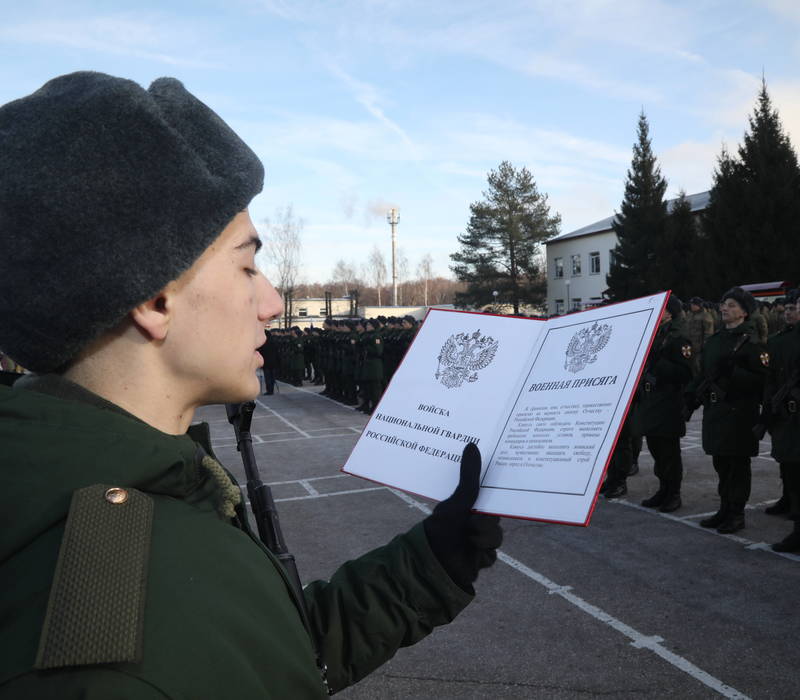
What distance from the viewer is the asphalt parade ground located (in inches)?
132

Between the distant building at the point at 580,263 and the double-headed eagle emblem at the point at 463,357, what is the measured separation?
43913 millimetres

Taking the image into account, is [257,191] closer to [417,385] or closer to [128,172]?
[128,172]

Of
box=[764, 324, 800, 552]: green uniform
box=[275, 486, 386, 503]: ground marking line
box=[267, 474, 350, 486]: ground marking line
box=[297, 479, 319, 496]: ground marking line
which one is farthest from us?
box=[267, 474, 350, 486]: ground marking line

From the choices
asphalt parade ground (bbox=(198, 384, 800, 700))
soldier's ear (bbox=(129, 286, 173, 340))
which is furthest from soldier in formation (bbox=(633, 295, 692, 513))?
soldier's ear (bbox=(129, 286, 173, 340))

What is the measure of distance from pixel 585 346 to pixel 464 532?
0.52 meters

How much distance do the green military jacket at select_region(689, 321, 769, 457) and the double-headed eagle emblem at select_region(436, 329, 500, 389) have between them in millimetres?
4974

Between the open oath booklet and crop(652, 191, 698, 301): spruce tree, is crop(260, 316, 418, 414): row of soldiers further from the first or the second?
crop(652, 191, 698, 301): spruce tree

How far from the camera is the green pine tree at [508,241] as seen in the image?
164 feet

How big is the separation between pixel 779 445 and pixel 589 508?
16.9 ft

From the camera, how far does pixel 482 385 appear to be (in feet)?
5.34

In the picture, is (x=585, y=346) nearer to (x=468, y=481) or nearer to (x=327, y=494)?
(x=468, y=481)

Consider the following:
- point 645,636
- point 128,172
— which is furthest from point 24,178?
point 645,636

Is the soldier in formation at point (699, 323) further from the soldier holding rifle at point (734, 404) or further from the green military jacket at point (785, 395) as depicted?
the green military jacket at point (785, 395)

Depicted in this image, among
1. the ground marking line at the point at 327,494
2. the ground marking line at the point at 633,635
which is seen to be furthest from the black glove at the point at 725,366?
the ground marking line at the point at 327,494
